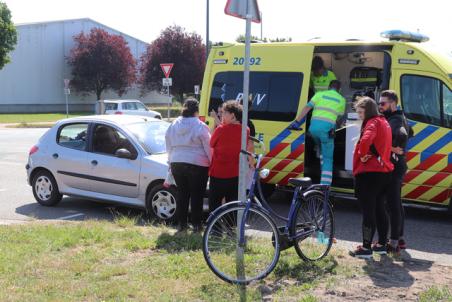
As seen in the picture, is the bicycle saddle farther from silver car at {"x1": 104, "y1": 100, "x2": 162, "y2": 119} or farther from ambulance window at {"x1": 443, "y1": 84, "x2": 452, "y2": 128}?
silver car at {"x1": 104, "y1": 100, "x2": 162, "y2": 119}

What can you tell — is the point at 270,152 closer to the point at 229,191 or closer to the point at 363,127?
the point at 229,191

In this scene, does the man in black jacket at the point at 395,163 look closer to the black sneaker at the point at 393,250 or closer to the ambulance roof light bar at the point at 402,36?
the black sneaker at the point at 393,250

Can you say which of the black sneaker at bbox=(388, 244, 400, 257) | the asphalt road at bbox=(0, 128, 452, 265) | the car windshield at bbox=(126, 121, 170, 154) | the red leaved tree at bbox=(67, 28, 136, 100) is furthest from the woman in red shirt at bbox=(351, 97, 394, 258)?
the red leaved tree at bbox=(67, 28, 136, 100)

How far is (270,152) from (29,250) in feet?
13.7

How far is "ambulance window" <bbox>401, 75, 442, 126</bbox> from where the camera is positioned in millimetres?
7824

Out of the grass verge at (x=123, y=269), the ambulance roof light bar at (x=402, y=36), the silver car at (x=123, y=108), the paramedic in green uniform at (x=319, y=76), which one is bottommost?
the grass verge at (x=123, y=269)

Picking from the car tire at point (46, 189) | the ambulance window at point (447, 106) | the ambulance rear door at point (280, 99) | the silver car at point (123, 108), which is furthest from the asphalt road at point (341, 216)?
the silver car at point (123, 108)

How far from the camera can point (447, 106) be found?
25.5 feet

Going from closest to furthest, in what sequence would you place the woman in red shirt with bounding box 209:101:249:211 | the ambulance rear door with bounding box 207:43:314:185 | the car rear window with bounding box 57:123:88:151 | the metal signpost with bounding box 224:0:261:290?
the metal signpost with bounding box 224:0:261:290 < the woman in red shirt with bounding box 209:101:249:211 < the ambulance rear door with bounding box 207:43:314:185 < the car rear window with bounding box 57:123:88:151

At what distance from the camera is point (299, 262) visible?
532 cm

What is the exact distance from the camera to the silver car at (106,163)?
7988 mm

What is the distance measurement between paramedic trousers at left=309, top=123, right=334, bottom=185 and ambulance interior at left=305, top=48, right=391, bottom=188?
262 mm

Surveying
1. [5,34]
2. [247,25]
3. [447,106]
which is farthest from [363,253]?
A: [5,34]

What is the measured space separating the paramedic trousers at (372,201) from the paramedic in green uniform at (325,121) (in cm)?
254
